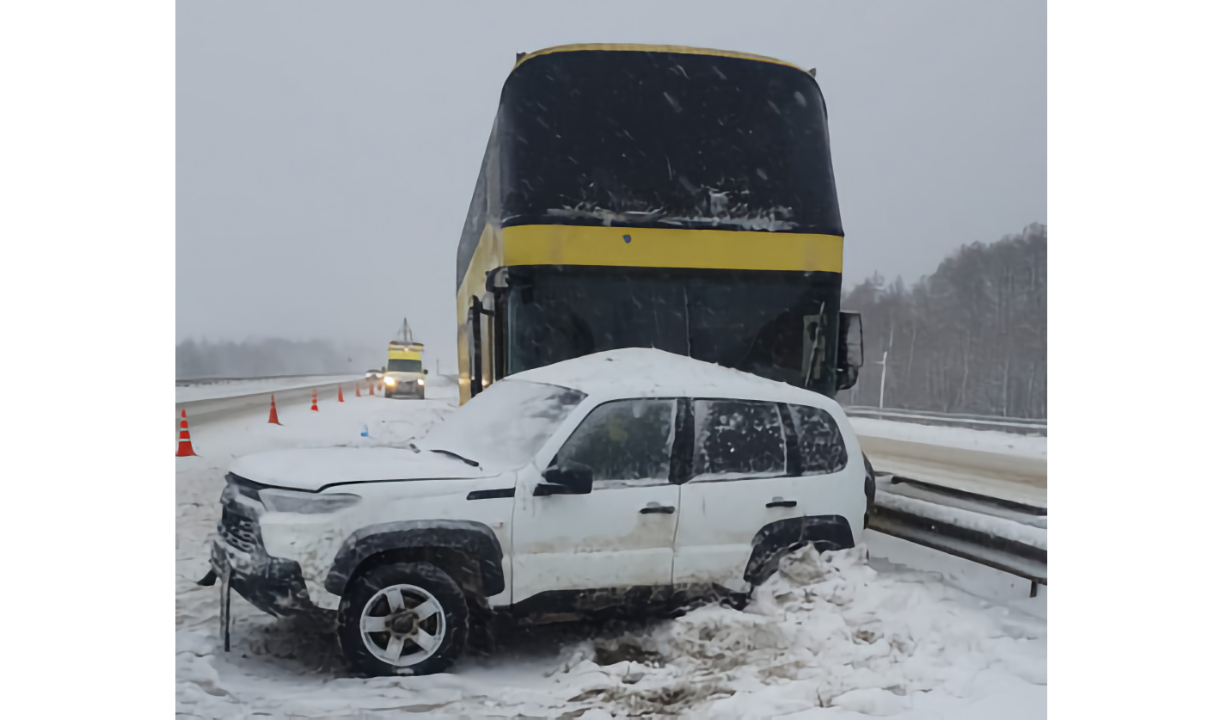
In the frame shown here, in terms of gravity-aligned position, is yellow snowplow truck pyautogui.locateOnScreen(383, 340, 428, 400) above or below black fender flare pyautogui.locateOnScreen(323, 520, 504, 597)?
above

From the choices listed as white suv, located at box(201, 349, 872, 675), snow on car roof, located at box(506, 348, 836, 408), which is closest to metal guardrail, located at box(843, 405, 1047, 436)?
snow on car roof, located at box(506, 348, 836, 408)

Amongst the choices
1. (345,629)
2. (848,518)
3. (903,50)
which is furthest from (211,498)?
(903,50)

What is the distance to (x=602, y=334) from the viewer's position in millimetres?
4688

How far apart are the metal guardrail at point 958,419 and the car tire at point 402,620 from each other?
97.6 inches

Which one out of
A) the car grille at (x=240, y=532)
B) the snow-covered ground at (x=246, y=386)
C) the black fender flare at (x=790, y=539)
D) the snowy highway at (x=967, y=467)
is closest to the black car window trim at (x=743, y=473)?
the black fender flare at (x=790, y=539)

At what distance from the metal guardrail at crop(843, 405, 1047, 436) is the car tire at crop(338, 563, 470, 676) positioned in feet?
8.14

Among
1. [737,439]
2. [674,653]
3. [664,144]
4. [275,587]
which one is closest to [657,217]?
[664,144]

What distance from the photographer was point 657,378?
14.0ft

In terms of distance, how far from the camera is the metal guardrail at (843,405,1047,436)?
18.6 feet

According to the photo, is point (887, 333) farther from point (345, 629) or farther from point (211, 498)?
point (211, 498)

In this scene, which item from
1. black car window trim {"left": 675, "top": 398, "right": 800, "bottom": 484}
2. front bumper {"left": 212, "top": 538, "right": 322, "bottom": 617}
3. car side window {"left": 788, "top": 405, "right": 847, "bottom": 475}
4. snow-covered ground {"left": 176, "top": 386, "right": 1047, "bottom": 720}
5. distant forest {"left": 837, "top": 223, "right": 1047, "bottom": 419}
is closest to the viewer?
front bumper {"left": 212, "top": 538, "right": 322, "bottom": 617}

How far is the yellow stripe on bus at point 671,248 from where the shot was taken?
4.52 m

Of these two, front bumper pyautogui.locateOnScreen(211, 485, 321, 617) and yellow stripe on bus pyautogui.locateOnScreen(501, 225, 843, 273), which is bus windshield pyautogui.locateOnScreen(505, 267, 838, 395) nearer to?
yellow stripe on bus pyautogui.locateOnScreen(501, 225, 843, 273)

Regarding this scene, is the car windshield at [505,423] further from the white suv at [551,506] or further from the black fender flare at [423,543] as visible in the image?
the black fender flare at [423,543]
